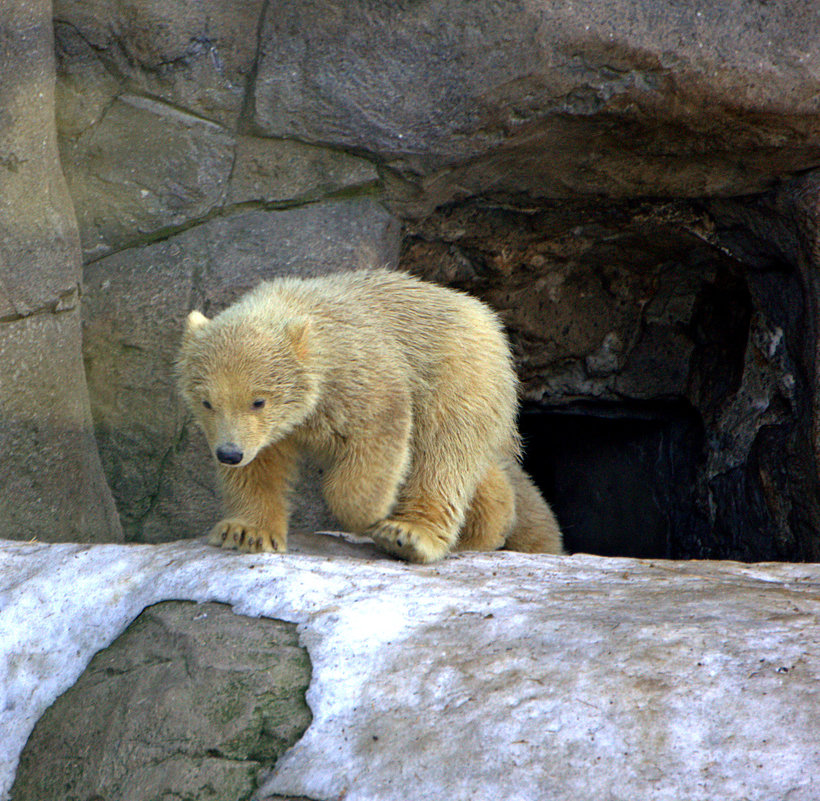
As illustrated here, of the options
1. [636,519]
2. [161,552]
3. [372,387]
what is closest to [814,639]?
[372,387]

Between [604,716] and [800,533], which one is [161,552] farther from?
[800,533]

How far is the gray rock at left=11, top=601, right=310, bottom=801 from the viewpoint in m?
2.56

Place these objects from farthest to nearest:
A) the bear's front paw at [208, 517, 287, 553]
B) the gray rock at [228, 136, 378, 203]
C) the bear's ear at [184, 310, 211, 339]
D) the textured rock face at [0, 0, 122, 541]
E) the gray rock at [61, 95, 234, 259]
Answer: the gray rock at [228, 136, 378, 203]
the gray rock at [61, 95, 234, 259]
the textured rock face at [0, 0, 122, 541]
the bear's ear at [184, 310, 211, 339]
the bear's front paw at [208, 517, 287, 553]

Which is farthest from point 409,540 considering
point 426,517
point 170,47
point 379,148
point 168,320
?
point 170,47

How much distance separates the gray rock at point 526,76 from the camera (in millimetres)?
4773

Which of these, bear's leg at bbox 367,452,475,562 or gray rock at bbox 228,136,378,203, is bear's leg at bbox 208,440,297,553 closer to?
bear's leg at bbox 367,452,475,562

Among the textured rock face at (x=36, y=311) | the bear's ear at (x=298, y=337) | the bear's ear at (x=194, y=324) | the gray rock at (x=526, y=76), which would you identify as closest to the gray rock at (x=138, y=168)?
the textured rock face at (x=36, y=311)

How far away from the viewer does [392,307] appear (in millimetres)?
4320

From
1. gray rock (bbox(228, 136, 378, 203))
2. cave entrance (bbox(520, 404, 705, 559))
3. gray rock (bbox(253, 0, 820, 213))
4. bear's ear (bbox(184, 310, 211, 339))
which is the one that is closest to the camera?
bear's ear (bbox(184, 310, 211, 339))

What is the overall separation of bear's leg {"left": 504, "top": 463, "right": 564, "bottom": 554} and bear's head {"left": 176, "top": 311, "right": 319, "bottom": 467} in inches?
69.9

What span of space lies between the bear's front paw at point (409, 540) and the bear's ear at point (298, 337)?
33.2 inches

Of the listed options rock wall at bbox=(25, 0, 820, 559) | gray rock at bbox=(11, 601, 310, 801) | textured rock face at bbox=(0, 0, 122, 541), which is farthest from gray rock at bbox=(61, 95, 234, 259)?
gray rock at bbox=(11, 601, 310, 801)

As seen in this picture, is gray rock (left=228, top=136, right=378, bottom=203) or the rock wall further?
gray rock (left=228, top=136, right=378, bottom=203)

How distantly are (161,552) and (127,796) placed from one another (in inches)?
45.1
